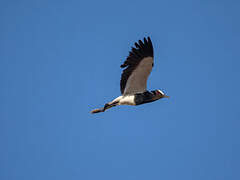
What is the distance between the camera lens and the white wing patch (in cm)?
→ 2036

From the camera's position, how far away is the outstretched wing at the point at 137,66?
2025 centimetres

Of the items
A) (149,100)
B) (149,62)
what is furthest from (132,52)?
(149,100)

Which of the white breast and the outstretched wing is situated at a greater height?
the outstretched wing

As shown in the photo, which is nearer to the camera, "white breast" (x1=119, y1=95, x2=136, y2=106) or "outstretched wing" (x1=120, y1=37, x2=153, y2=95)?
"outstretched wing" (x1=120, y1=37, x2=153, y2=95)

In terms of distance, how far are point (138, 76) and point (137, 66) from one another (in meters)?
0.49

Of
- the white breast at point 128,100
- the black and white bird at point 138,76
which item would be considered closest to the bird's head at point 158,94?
the black and white bird at point 138,76

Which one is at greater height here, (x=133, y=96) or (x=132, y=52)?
(x=132, y=52)

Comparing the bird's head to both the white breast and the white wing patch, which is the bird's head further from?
the white breast

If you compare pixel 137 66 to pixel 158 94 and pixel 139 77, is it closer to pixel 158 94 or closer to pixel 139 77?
pixel 139 77

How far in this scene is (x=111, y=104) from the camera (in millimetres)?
21094

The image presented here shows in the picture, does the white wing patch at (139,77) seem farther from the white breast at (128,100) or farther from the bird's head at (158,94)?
the bird's head at (158,94)

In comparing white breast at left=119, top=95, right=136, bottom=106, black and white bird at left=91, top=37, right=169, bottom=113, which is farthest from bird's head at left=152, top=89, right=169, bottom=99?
white breast at left=119, top=95, right=136, bottom=106

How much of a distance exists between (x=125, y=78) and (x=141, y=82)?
70 centimetres

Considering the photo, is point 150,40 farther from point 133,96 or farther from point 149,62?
point 133,96
